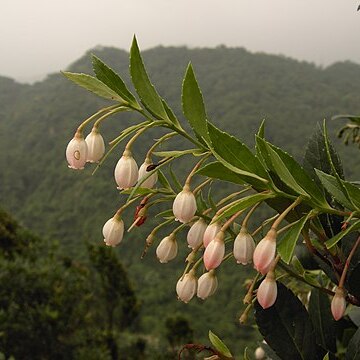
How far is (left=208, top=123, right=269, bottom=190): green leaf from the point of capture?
84 centimetres

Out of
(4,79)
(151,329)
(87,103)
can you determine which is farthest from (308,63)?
(151,329)

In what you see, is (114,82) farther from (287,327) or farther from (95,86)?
(287,327)

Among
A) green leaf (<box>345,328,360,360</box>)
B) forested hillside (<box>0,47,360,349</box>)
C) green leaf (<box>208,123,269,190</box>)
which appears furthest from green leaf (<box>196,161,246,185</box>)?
forested hillside (<box>0,47,360,349</box>)

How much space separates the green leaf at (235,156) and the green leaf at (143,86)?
129mm

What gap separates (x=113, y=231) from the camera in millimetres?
1177

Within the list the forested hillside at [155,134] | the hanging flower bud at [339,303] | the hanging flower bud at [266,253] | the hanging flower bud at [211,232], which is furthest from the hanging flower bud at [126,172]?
the forested hillside at [155,134]

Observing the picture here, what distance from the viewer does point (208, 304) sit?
2908cm

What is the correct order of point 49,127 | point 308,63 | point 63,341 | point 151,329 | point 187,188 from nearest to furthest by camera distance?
point 187,188, point 63,341, point 151,329, point 49,127, point 308,63

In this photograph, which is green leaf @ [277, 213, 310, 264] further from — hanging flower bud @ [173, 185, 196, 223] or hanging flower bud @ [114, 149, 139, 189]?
hanging flower bud @ [114, 149, 139, 189]

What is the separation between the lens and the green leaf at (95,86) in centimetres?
96

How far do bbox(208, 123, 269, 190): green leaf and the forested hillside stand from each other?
76.9 feet

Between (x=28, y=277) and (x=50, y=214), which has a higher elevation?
(x=28, y=277)

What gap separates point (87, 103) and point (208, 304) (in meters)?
24.5

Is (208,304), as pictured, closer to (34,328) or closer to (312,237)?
(34,328)
